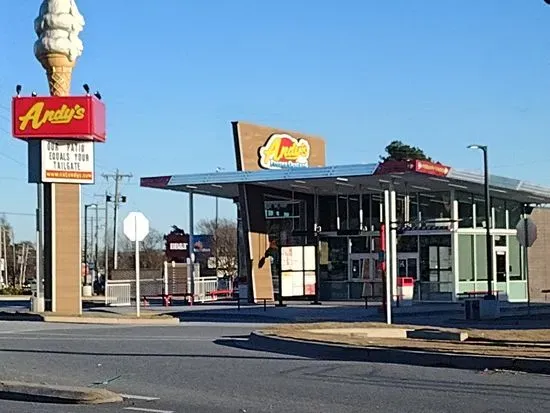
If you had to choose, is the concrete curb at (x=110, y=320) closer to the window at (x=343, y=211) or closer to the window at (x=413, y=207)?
the window at (x=413, y=207)

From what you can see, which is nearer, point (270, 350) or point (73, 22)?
point (270, 350)

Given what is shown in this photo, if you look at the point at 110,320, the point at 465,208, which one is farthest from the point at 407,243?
the point at 110,320

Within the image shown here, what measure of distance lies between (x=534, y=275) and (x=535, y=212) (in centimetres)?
332

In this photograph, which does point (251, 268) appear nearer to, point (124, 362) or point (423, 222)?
point (423, 222)

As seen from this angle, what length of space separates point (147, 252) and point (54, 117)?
88720 millimetres

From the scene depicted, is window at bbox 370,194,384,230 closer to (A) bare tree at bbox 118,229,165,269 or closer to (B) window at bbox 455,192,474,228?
(B) window at bbox 455,192,474,228

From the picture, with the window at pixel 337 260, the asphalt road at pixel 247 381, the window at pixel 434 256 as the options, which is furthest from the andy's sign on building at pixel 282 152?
the asphalt road at pixel 247 381

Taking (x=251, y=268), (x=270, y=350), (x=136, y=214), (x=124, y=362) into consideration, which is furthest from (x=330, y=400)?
(x=251, y=268)

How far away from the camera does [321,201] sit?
50656mm

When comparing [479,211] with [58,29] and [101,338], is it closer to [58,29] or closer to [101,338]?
[58,29]

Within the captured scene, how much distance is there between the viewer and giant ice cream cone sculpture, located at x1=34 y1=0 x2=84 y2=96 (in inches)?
1483

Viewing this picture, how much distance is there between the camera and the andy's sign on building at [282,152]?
48.9m

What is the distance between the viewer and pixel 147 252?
12488cm

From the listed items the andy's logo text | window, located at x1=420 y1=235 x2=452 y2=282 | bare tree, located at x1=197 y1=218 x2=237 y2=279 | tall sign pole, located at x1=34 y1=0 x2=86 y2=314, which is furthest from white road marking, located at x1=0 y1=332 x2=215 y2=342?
bare tree, located at x1=197 y1=218 x2=237 y2=279
